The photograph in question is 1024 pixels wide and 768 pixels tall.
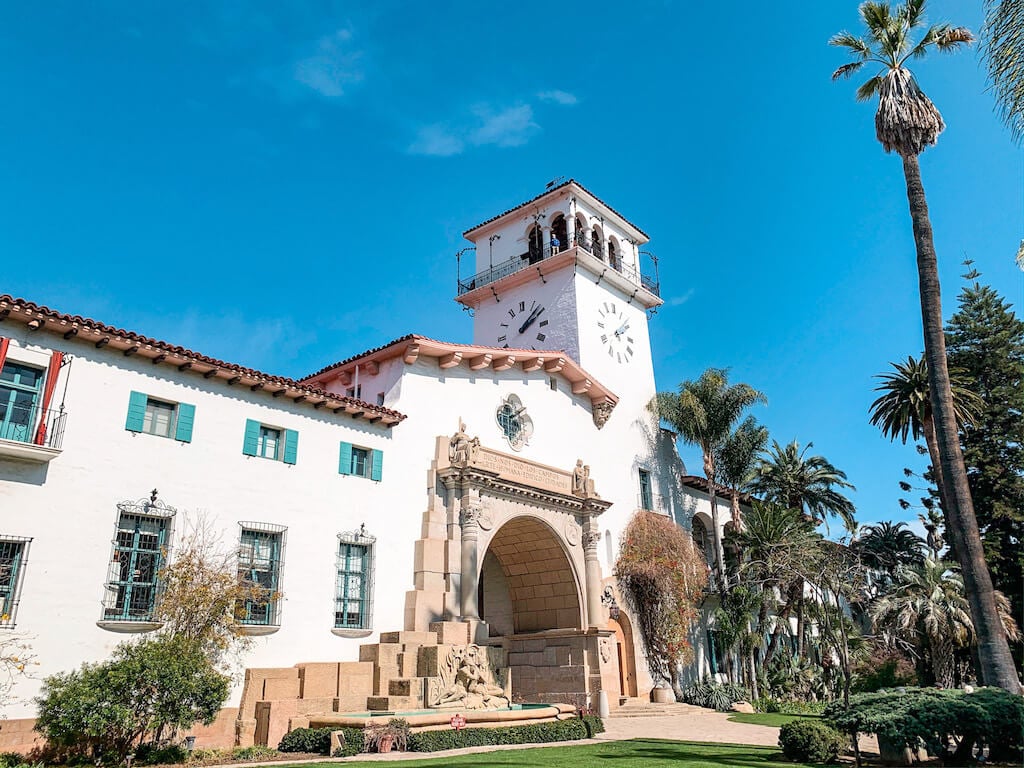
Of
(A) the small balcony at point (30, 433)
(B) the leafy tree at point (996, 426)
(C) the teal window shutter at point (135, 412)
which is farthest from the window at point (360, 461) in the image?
(B) the leafy tree at point (996, 426)

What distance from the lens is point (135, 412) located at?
1650 cm

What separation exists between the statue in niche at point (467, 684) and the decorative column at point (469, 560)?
4.96ft

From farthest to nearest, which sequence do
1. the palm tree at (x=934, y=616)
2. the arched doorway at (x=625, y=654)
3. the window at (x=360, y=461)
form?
1. the palm tree at (x=934, y=616)
2. the arched doorway at (x=625, y=654)
3. the window at (x=360, y=461)

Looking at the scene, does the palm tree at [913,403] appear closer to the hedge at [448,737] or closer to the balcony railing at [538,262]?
the balcony railing at [538,262]

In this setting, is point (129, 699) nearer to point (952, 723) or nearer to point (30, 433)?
point (30, 433)

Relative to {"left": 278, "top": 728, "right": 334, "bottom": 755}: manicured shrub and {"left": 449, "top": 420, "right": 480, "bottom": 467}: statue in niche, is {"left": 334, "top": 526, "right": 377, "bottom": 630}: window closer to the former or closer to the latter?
{"left": 278, "top": 728, "right": 334, "bottom": 755}: manicured shrub

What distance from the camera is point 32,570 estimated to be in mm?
14094

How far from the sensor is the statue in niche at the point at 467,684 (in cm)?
1916

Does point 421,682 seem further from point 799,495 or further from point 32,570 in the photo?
point 799,495

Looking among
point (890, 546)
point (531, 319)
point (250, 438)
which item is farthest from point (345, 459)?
point (890, 546)

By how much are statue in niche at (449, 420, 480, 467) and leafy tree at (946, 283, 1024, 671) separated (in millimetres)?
23718

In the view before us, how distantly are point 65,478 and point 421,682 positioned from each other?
972cm

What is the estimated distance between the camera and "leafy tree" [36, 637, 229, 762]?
1337cm

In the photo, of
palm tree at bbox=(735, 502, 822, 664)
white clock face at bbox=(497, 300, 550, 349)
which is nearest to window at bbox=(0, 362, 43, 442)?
white clock face at bbox=(497, 300, 550, 349)
